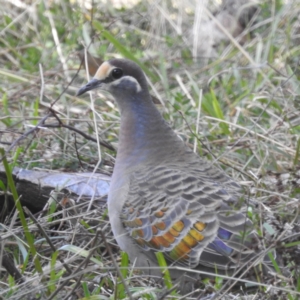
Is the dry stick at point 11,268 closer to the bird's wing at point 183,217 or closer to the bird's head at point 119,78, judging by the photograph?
the bird's wing at point 183,217

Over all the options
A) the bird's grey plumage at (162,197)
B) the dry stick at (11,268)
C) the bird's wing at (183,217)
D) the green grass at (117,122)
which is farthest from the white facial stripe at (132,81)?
the dry stick at (11,268)

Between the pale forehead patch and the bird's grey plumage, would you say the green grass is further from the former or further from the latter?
the pale forehead patch

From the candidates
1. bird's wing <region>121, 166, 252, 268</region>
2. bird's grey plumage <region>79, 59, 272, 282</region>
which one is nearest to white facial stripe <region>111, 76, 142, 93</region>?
bird's grey plumage <region>79, 59, 272, 282</region>

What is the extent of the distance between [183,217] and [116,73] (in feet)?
3.50

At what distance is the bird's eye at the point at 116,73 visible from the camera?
4.18m

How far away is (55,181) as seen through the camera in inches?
175

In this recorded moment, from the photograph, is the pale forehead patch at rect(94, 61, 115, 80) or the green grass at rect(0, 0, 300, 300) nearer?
the green grass at rect(0, 0, 300, 300)

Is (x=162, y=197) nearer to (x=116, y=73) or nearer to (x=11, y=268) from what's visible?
(x=11, y=268)

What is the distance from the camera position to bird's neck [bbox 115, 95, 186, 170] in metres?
3.99

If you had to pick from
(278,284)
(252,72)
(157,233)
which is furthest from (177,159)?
(252,72)

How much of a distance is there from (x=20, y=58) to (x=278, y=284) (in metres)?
4.37

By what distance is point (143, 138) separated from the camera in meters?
4.09

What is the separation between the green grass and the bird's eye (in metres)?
0.48

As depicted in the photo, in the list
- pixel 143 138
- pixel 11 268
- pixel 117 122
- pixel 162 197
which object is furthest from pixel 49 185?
pixel 11 268
